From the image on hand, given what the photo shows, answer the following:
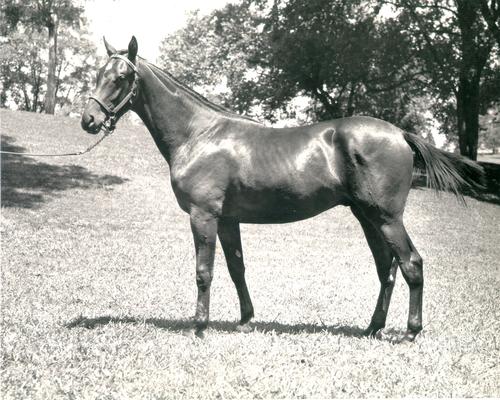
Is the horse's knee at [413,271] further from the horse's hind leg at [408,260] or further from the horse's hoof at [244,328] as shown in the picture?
the horse's hoof at [244,328]

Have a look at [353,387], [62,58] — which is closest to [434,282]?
[353,387]

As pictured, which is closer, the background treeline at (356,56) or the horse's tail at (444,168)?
the horse's tail at (444,168)

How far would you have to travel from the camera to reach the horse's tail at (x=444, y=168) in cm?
566

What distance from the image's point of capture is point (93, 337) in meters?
5.39

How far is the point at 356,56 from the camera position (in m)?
24.0

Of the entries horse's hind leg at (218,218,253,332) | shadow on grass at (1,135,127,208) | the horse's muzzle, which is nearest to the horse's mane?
the horse's muzzle

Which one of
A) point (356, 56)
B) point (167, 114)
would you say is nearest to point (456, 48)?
point (356, 56)

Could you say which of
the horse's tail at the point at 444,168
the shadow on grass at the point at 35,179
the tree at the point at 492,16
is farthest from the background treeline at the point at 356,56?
the horse's tail at the point at 444,168

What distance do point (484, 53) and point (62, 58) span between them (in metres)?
40.1

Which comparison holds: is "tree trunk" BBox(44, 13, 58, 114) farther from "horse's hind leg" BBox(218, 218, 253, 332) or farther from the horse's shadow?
"horse's hind leg" BBox(218, 218, 253, 332)

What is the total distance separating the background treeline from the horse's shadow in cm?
1929

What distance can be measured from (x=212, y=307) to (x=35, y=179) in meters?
11.6

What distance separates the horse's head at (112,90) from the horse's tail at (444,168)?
2.83 metres

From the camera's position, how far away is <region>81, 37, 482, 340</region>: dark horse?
5.28 m
